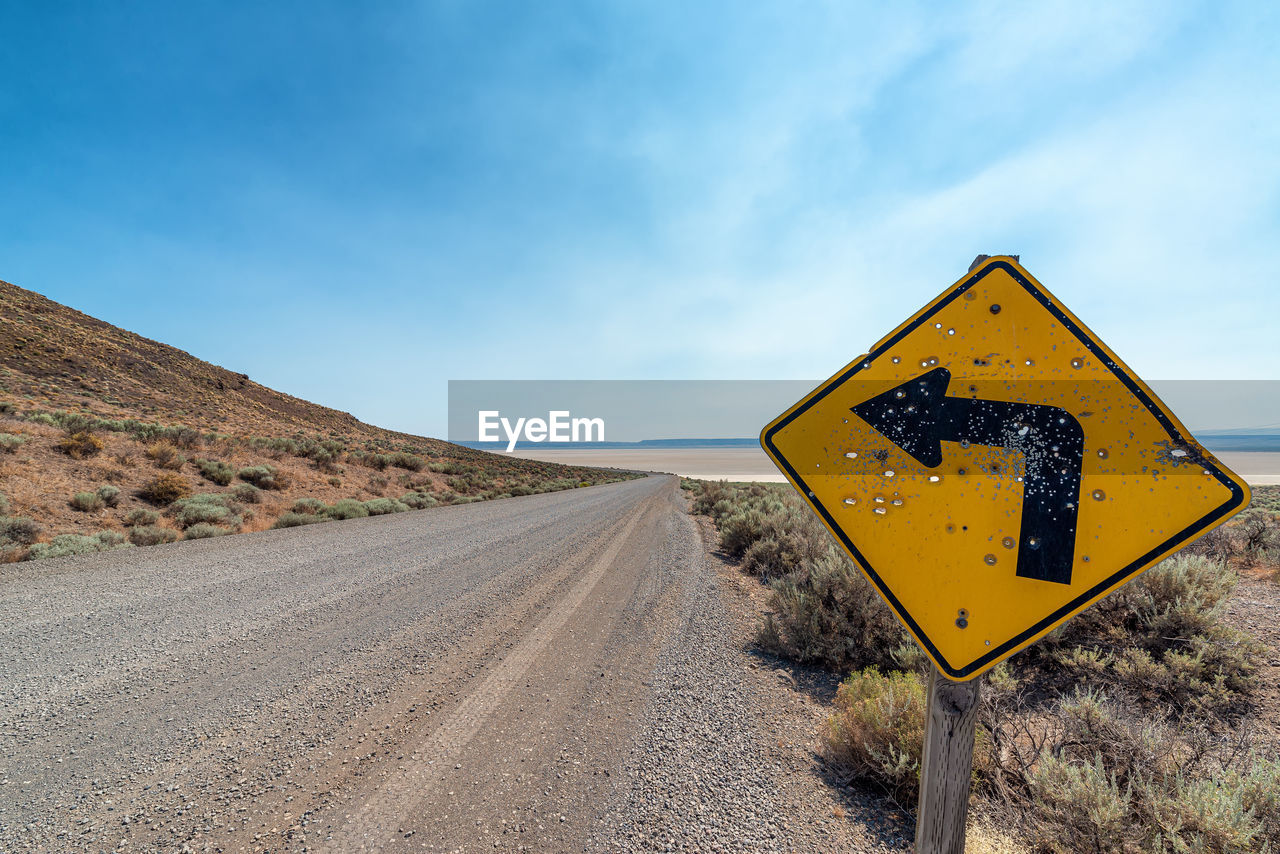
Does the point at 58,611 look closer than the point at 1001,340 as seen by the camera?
No

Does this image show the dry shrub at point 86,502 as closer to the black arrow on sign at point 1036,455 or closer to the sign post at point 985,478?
the sign post at point 985,478

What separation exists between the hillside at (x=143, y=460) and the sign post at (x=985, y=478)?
12.2 metres

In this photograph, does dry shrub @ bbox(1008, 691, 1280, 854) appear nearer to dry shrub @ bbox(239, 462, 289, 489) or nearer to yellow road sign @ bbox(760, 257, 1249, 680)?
yellow road sign @ bbox(760, 257, 1249, 680)

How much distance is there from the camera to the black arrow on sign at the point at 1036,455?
1.35 meters

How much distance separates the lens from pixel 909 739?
9.53 ft

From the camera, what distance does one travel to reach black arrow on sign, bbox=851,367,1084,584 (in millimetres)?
1354

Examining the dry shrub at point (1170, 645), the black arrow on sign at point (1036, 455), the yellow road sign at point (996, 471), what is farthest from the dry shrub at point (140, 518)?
the dry shrub at point (1170, 645)

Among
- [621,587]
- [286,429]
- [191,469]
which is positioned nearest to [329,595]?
[621,587]

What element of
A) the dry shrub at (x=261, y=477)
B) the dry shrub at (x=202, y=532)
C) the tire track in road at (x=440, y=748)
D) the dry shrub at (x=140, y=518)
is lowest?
the tire track in road at (x=440, y=748)

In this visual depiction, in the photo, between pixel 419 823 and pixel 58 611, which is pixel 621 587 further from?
pixel 58 611

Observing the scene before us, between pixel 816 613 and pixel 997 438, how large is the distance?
387 cm

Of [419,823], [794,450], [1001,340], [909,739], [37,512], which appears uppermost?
[1001,340]

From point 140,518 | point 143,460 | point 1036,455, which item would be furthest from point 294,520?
point 1036,455

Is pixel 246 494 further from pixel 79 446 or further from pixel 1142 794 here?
pixel 1142 794
